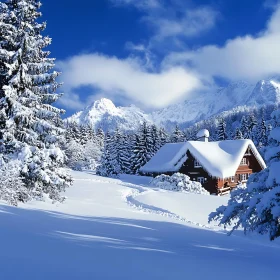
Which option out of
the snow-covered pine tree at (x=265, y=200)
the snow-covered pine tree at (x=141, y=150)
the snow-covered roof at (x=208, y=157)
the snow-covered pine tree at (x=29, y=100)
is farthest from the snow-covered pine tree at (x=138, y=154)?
the snow-covered pine tree at (x=265, y=200)

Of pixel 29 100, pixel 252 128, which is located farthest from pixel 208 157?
pixel 252 128

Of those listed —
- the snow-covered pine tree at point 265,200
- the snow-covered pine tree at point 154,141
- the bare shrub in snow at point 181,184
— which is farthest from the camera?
the snow-covered pine tree at point 154,141

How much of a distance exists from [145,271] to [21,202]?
37.6ft

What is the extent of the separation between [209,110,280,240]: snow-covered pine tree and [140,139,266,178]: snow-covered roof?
2574 cm

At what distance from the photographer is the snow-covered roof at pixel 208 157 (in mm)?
35938

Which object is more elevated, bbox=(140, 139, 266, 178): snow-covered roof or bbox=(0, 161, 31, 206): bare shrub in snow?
bbox=(140, 139, 266, 178): snow-covered roof

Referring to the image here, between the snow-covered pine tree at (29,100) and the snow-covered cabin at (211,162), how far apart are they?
22803mm

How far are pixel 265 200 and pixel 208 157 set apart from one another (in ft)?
98.6

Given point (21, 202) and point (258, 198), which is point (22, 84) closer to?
point (21, 202)

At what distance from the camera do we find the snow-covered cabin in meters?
36.1

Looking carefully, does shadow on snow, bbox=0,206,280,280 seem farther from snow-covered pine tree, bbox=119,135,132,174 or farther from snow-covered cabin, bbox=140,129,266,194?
snow-covered pine tree, bbox=119,135,132,174

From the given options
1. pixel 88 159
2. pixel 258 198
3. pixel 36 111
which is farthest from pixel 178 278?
pixel 88 159

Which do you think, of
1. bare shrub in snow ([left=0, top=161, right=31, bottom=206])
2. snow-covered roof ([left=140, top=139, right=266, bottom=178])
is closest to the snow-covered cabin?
snow-covered roof ([left=140, top=139, right=266, bottom=178])

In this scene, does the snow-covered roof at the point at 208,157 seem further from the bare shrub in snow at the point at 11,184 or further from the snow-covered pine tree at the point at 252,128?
the snow-covered pine tree at the point at 252,128
